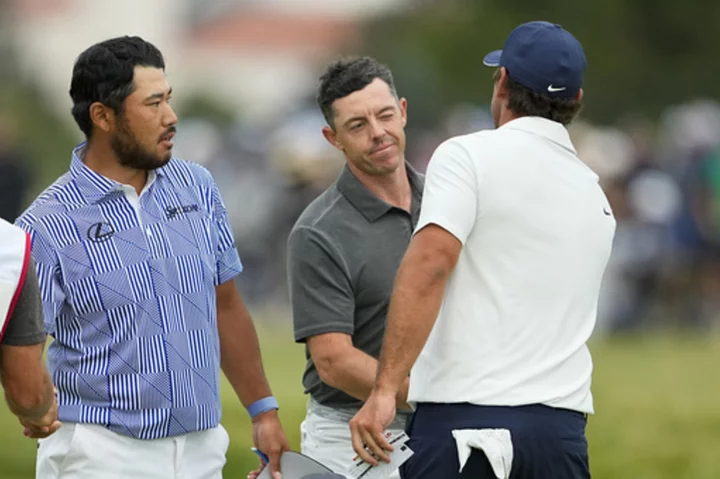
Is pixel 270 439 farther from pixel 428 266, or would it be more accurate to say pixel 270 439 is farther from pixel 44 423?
pixel 44 423

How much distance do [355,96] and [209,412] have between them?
1.48 m

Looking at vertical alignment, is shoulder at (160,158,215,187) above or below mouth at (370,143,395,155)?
below

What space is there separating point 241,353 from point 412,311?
1.11m

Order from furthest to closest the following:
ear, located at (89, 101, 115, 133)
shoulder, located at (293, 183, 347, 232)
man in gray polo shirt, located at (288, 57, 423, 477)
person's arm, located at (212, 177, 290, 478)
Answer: shoulder, located at (293, 183, 347, 232), man in gray polo shirt, located at (288, 57, 423, 477), person's arm, located at (212, 177, 290, 478), ear, located at (89, 101, 115, 133)

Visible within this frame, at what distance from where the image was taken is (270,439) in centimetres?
596

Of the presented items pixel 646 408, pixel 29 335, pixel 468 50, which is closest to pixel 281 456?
pixel 29 335

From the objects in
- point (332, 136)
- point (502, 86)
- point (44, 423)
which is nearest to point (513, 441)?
point (502, 86)

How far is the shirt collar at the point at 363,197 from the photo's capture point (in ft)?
20.5

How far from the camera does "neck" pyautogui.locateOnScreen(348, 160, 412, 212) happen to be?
6344 millimetres

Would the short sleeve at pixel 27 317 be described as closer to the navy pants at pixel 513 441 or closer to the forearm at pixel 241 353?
the navy pants at pixel 513 441

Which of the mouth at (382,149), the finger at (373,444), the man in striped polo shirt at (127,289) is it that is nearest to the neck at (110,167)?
the man in striped polo shirt at (127,289)

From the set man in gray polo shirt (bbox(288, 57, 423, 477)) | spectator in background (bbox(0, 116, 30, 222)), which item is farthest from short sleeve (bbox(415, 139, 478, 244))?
spectator in background (bbox(0, 116, 30, 222))

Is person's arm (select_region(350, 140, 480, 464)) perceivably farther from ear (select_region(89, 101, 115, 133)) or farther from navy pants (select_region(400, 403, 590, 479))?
ear (select_region(89, 101, 115, 133))

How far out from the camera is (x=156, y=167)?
220 inches
